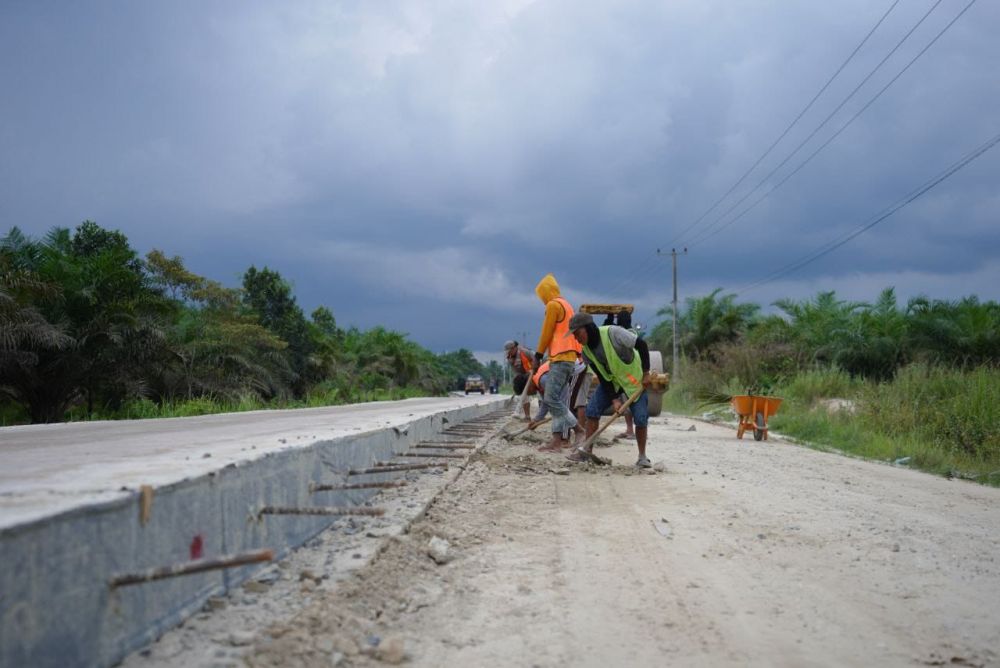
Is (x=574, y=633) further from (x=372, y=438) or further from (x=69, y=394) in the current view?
(x=69, y=394)

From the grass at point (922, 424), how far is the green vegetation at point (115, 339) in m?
11.2

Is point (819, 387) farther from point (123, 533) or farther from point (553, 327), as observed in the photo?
point (123, 533)

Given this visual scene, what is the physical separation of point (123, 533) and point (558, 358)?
685 centimetres

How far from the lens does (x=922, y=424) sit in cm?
1256

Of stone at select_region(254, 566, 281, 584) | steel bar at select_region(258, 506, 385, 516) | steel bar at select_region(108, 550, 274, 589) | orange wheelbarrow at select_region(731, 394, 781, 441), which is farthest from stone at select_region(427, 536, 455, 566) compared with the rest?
orange wheelbarrow at select_region(731, 394, 781, 441)

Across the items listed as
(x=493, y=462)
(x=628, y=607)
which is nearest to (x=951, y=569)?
(x=628, y=607)

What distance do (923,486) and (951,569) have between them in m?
4.04

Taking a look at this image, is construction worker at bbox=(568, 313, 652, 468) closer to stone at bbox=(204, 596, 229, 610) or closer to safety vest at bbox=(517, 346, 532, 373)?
safety vest at bbox=(517, 346, 532, 373)

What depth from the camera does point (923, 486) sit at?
766cm

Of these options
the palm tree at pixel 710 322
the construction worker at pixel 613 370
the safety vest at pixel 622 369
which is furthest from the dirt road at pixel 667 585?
the palm tree at pixel 710 322

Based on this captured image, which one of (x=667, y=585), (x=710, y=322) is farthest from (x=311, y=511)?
(x=710, y=322)

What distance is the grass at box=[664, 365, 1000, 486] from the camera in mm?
10297

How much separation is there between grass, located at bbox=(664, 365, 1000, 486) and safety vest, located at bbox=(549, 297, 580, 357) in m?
4.69

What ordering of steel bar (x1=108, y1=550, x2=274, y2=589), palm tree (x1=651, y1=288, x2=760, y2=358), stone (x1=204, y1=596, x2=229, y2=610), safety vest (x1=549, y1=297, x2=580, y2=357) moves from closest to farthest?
steel bar (x1=108, y1=550, x2=274, y2=589), stone (x1=204, y1=596, x2=229, y2=610), safety vest (x1=549, y1=297, x2=580, y2=357), palm tree (x1=651, y1=288, x2=760, y2=358)
